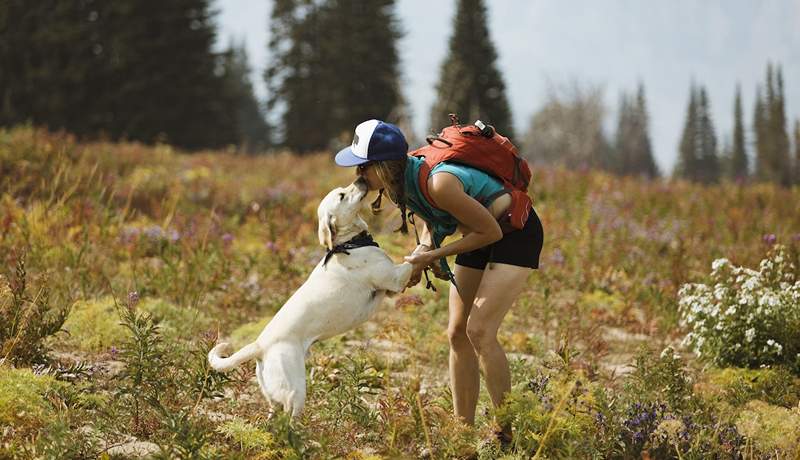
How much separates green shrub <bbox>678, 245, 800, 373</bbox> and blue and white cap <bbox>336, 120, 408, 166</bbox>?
2641 millimetres

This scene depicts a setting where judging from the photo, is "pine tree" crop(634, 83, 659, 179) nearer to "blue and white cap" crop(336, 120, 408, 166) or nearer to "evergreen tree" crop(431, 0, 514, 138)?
"evergreen tree" crop(431, 0, 514, 138)

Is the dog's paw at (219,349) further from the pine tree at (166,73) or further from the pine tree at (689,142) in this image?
the pine tree at (689,142)

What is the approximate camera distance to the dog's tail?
10.5 feet

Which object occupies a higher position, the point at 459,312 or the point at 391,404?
the point at 459,312

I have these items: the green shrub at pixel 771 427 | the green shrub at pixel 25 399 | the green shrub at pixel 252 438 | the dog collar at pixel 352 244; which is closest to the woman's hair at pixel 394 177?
the dog collar at pixel 352 244

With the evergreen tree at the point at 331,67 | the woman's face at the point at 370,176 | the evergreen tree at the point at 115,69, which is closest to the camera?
the woman's face at the point at 370,176

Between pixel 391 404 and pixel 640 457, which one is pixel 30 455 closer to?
pixel 391 404

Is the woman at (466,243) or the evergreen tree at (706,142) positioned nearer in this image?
the woman at (466,243)

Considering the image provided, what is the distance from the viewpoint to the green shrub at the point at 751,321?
4.66 meters

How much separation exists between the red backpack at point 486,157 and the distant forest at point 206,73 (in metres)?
5.85

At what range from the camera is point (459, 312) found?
3.68 m

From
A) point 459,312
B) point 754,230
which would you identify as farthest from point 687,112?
point 459,312

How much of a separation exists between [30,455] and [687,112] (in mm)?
91273

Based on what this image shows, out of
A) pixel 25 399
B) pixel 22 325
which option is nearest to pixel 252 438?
pixel 25 399
